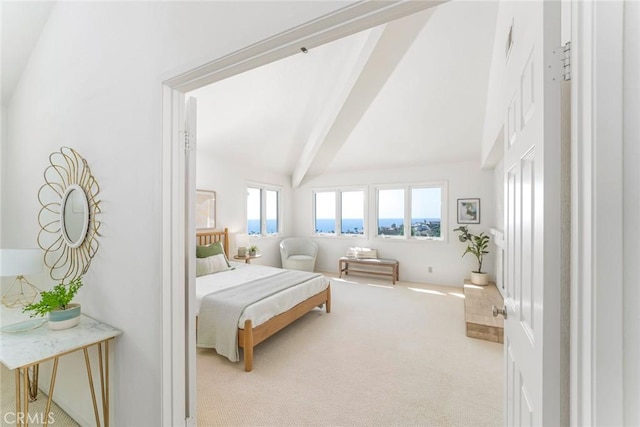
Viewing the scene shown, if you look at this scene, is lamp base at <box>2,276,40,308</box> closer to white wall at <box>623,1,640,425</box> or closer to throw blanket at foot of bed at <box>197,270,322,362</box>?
throw blanket at foot of bed at <box>197,270,322,362</box>

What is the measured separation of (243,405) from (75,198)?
191cm

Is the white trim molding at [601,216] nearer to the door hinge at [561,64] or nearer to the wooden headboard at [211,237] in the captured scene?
the door hinge at [561,64]

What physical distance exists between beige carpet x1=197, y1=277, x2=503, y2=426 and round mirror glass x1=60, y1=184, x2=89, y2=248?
4.90 feet

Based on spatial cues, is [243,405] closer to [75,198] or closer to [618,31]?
[75,198]

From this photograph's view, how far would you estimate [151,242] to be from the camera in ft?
4.58

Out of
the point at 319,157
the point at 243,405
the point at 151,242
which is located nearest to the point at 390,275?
the point at 319,157

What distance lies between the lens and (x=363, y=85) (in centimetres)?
348

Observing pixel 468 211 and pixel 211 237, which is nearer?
pixel 211 237

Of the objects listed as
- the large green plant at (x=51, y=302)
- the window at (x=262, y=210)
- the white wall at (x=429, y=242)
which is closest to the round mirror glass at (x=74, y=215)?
the large green plant at (x=51, y=302)

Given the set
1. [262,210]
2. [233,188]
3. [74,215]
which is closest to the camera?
[74,215]

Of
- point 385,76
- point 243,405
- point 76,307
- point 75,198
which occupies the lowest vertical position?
point 243,405

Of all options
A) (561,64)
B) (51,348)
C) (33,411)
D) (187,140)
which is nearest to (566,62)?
(561,64)

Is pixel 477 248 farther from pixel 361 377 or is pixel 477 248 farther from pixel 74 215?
pixel 74 215

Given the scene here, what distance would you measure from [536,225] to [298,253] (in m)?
5.86
